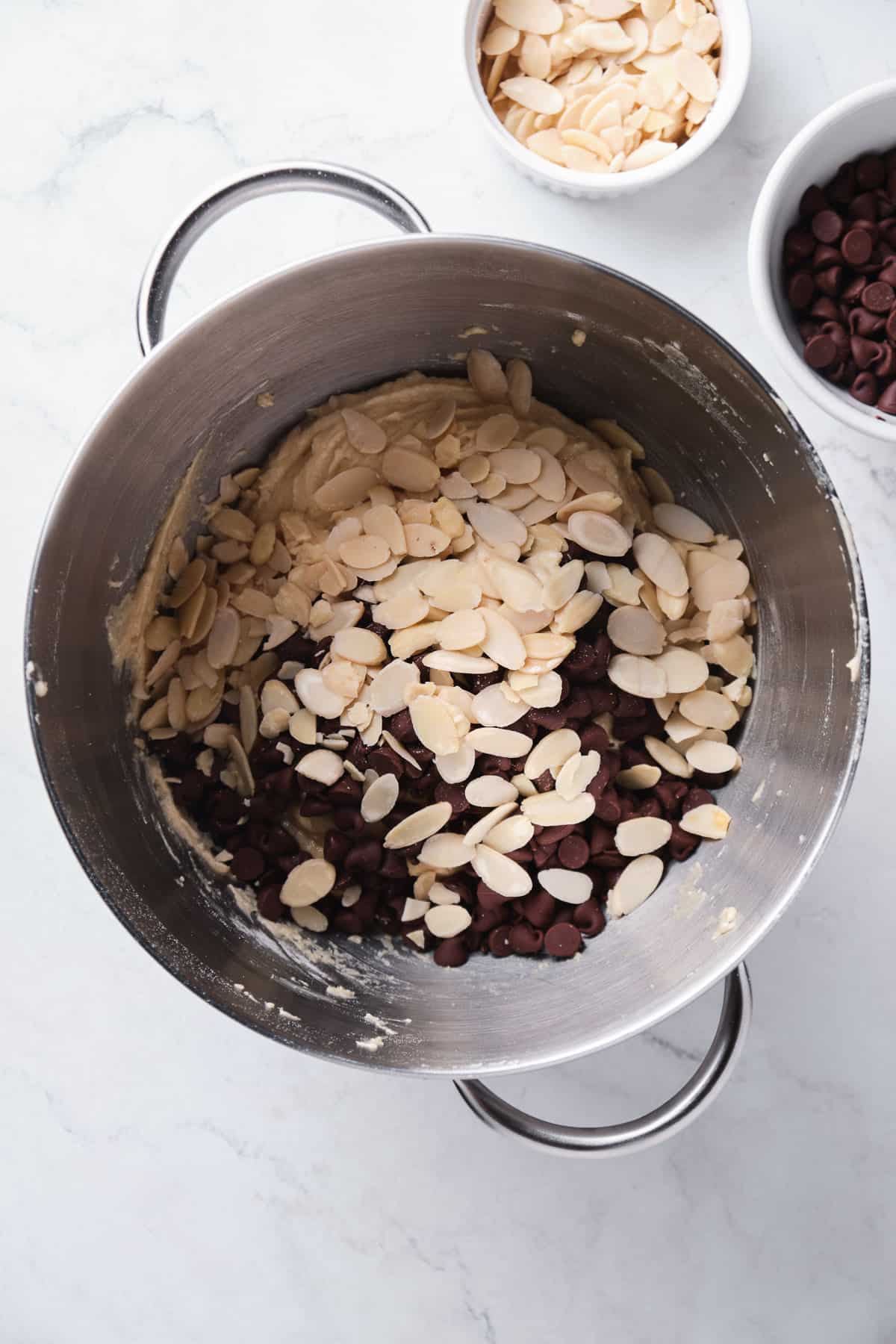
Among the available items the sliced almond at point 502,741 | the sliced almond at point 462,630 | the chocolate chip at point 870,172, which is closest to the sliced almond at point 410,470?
the sliced almond at point 462,630

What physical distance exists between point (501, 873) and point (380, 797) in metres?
0.12

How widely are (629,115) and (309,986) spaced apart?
837 millimetres

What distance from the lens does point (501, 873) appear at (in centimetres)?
90

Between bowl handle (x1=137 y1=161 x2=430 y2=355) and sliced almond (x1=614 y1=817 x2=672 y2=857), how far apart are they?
20.6 inches

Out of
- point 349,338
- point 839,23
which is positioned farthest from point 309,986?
point 839,23

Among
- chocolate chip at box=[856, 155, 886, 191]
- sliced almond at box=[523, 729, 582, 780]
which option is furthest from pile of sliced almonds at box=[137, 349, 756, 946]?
chocolate chip at box=[856, 155, 886, 191]

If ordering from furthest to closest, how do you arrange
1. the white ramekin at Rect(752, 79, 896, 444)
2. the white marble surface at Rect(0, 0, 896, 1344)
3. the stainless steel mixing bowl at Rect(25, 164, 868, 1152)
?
the white marble surface at Rect(0, 0, 896, 1344)
the white ramekin at Rect(752, 79, 896, 444)
the stainless steel mixing bowl at Rect(25, 164, 868, 1152)

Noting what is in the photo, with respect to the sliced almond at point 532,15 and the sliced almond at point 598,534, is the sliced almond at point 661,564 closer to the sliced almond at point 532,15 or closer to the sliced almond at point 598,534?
the sliced almond at point 598,534

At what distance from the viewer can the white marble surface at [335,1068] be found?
3.32 feet

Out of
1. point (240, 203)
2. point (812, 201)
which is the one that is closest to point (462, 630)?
point (240, 203)

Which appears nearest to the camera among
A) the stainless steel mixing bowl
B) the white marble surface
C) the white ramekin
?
the stainless steel mixing bowl

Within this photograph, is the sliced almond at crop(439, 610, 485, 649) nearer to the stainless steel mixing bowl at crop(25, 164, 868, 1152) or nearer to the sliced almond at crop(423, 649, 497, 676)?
the sliced almond at crop(423, 649, 497, 676)

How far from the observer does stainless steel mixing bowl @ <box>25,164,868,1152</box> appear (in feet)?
2.57

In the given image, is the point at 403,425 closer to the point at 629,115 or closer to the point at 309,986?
the point at 629,115
